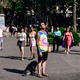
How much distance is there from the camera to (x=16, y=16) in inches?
3115

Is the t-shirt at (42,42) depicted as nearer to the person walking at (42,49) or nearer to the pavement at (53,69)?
the person walking at (42,49)

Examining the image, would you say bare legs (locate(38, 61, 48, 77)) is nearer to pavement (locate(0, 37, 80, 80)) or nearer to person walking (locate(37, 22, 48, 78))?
person walking (locate(37, 22, 48, 78))

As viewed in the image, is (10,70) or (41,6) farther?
(41,6)

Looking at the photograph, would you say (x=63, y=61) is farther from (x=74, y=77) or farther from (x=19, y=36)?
(x=74, y=77)

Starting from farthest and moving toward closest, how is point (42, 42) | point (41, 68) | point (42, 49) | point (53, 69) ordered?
point (53, 69), point (41, 68), point (42, 42), point (42, 49)

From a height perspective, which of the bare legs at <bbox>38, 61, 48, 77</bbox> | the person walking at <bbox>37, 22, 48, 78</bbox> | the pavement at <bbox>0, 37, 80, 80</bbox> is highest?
the person walking at <bbox>37, 22, 48, 78</bbox>

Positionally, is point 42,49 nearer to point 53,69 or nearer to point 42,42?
point 42,42

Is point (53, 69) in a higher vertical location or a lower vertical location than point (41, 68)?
lower

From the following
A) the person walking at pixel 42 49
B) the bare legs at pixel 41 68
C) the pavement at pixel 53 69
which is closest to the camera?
the person walking at pixel 42 49

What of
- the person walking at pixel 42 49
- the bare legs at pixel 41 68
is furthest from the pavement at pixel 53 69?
the person walking at pixel 42 49

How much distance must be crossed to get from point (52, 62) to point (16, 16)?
60.9 m

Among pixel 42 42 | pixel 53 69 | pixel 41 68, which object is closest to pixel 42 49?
pixel 42 42

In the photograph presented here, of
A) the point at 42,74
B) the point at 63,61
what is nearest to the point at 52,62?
the point at 63,61

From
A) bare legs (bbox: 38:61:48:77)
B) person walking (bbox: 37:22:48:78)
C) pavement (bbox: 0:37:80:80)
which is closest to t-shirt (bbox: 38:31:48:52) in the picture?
person walking (bbox: 37:22:48:78)
